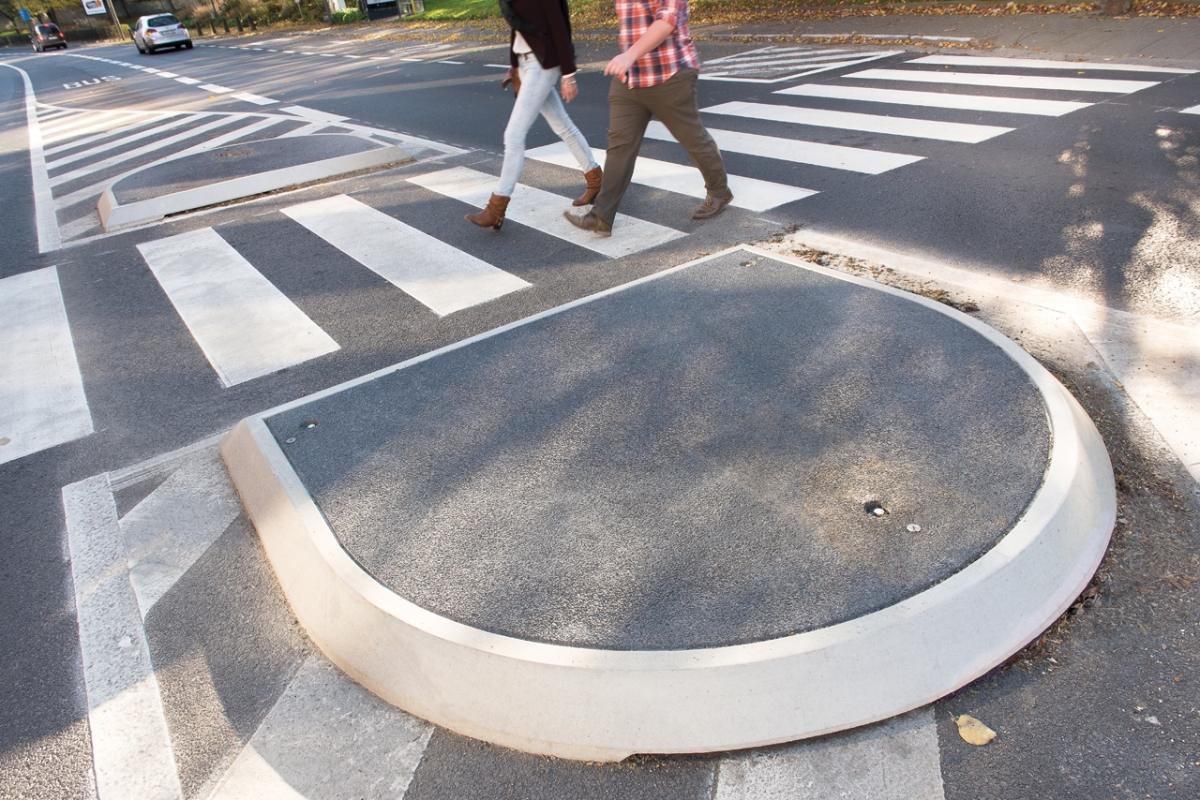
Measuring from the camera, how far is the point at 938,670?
220 centimetres

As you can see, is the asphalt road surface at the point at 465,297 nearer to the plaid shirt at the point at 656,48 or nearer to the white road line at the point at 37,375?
the white road line at the point at 37,375

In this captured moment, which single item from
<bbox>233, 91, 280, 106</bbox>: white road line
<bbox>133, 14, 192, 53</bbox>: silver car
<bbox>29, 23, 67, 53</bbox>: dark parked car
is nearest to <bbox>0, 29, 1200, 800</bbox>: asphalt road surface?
<bbox>233, 91, 280, 106</bbox>: white road line

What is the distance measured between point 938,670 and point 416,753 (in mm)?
1565

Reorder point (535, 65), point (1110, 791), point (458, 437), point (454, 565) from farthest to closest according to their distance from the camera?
point (535, 65) → point (458, 437) → point (454, 565) → point (1110, 791)

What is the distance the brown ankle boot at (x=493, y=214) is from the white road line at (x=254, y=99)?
10846mm

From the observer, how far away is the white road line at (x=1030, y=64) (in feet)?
29.3

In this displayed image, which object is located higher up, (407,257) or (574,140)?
(574,140)

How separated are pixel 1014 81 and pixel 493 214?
22.8ft

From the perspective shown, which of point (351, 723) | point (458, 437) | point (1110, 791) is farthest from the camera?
point (458, 437)

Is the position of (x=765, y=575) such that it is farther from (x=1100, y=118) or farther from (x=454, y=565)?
(x=1100, y=118)

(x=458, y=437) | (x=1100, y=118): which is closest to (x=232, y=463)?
(x=458, y=437)

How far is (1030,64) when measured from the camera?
9.82m

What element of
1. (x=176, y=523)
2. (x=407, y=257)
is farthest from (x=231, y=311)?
(x=176, y=523)

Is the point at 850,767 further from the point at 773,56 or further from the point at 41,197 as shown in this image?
the point at 773,56
